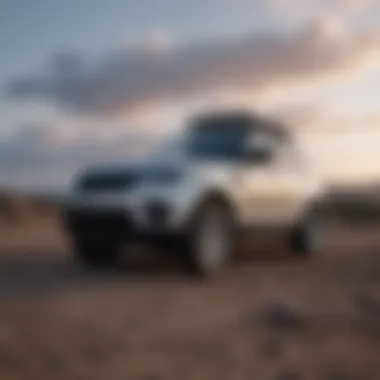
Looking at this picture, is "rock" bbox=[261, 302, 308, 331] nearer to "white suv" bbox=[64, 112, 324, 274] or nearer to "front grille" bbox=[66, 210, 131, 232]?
"white suv" bbox=[64, 112, 324, 274]

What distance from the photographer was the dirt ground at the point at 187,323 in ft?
21.2

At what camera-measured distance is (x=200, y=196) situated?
30.0ft

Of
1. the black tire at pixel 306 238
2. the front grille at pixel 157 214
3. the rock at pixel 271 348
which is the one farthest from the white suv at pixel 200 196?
the rock at pixel 271 348

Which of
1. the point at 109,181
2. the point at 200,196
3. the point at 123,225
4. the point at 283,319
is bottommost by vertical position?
the point at 283,319

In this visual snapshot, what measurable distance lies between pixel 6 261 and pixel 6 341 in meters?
4.12

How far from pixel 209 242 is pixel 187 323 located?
1.89 metres

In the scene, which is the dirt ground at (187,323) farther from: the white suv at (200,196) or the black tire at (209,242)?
the white suv at (200,196)

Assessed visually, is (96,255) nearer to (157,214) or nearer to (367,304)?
(157,214)

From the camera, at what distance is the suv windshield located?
33.7ft

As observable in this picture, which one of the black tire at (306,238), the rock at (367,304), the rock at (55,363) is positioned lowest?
the rock at (367,304)

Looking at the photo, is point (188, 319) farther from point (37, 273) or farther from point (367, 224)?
point (367, 224)

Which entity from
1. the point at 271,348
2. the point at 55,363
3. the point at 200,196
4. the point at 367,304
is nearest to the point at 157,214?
the point at 200,196

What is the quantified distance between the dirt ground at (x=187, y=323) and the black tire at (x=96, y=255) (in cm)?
23

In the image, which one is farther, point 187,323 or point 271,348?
point 187,323
